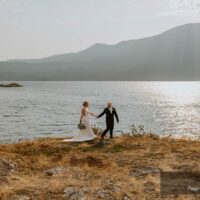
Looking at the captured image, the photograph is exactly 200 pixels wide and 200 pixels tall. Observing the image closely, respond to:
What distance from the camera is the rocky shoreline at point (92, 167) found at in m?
15.2

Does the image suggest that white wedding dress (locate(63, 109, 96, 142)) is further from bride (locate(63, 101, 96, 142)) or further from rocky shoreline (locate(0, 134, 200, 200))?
rocky shoreline (locate(0, 134, 200, 200))

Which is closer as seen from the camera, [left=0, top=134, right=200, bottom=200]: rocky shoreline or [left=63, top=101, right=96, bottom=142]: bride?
[left=0, top=134, right=200, bottom=200]: rocky shoreline

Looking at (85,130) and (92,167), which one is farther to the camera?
(85,130)

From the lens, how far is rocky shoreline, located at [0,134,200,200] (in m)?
15.2

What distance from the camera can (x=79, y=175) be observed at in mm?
17453

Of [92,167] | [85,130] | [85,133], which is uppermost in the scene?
[85,130]

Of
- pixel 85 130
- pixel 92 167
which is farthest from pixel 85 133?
pixel 92 167

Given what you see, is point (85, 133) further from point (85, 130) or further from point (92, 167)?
point (92, 167)

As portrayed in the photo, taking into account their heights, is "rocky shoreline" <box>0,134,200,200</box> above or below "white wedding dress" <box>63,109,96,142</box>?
below

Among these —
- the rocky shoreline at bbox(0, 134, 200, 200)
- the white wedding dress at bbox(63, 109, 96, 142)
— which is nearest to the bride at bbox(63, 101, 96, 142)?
the white wedding dress at bbox(63, 109, 96, 142)

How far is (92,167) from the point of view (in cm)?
1895

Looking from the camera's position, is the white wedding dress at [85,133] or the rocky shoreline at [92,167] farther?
the white wedding dress at [85,133]

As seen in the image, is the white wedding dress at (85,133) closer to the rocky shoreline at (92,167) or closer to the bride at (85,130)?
the bride at (85,130)

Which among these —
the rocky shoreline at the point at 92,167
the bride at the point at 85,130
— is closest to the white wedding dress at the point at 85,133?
the bride at the point at 85,130
